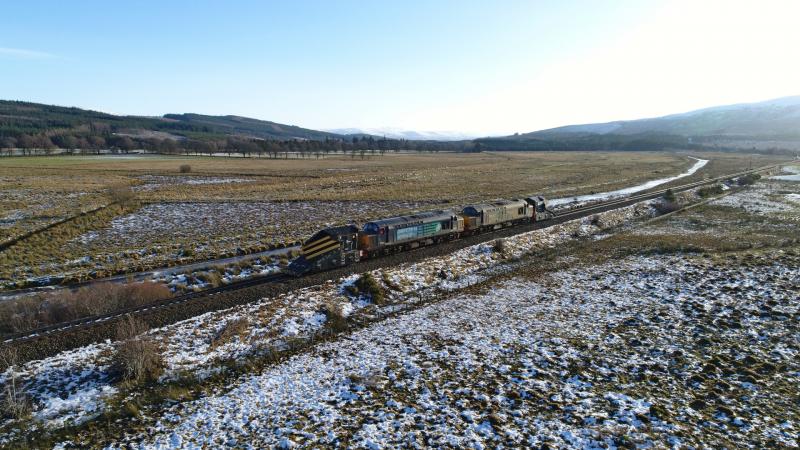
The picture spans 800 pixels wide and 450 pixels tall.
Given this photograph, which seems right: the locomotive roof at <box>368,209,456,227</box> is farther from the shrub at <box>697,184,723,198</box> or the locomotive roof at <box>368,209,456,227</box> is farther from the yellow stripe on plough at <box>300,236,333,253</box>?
the shrub at <box>697,184,723,198</box>

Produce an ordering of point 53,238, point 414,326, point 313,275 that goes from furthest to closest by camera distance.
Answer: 1. point 53,238
2. point 313,275
3. point 414,326

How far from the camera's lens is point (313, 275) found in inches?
1085

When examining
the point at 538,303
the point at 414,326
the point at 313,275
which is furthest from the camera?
the point at 313,275

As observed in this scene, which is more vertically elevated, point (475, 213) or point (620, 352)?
point (475, 213)

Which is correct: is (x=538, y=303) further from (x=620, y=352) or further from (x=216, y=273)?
(x=216, y=273)

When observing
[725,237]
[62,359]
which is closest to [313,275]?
[62,359]

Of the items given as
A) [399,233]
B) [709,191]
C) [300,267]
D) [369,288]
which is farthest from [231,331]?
[709,191]

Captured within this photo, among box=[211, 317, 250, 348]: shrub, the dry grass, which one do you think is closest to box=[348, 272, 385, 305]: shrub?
box=[211, 317, 250, 348]: shrub

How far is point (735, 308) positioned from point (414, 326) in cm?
1605

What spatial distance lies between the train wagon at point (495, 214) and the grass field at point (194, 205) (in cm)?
1341

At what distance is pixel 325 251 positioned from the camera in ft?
92.5

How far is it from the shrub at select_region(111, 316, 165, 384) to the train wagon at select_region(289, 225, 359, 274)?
11.3 metres

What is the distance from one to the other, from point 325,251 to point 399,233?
6.51m

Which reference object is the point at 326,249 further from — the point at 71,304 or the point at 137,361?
Answer: the point at 71,304
